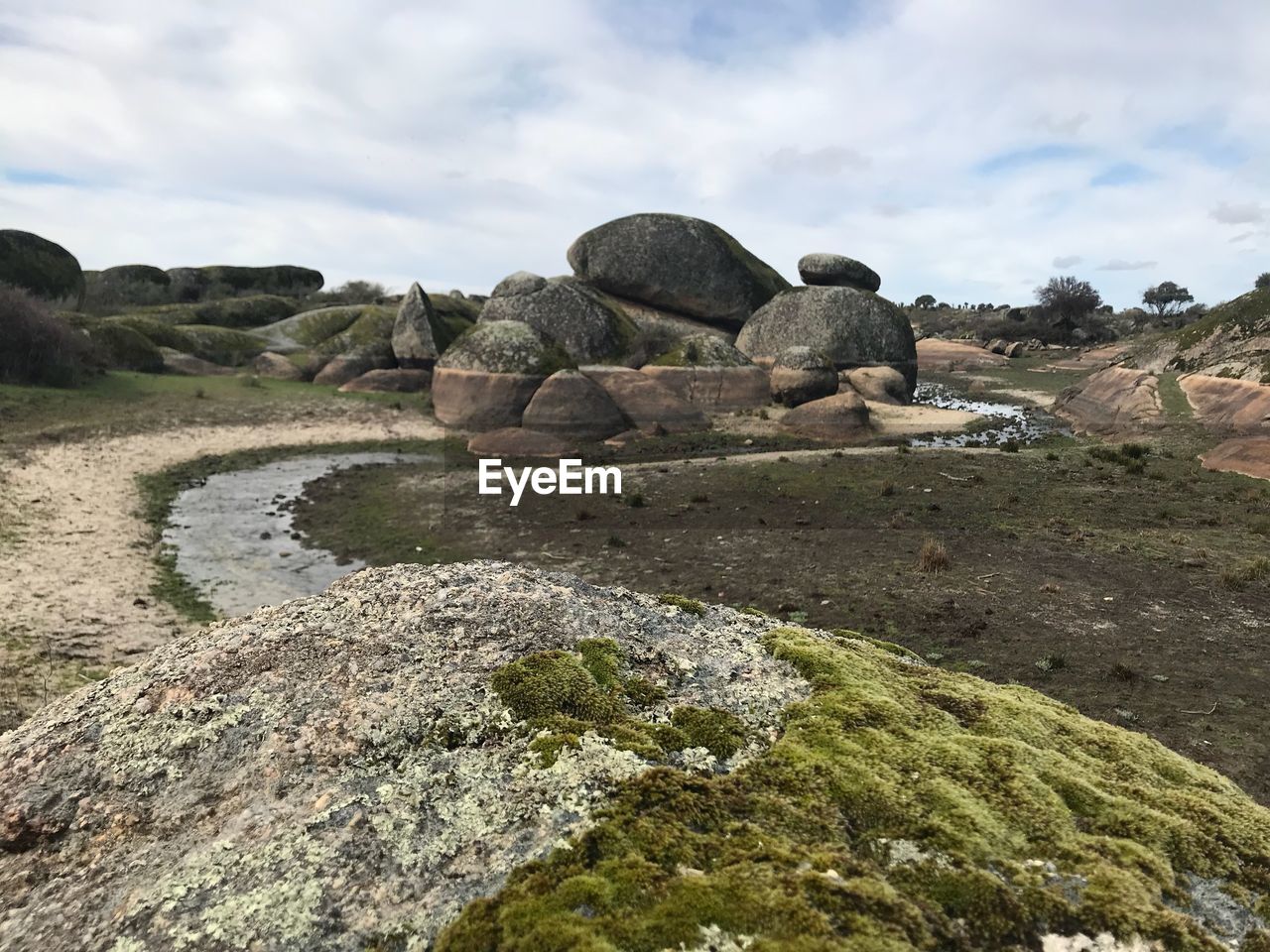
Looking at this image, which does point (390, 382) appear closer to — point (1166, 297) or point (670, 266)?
point (670, 266)

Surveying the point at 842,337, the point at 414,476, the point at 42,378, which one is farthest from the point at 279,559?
the point at 842,337

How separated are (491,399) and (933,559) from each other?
22163 millimetres

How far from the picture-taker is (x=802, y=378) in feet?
116

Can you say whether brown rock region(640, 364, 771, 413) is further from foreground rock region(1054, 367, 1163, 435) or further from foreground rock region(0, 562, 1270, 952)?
foreground rock region(0, 562, 1270, 952)

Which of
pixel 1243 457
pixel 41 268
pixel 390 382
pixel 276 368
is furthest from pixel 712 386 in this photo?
pixel 41 268

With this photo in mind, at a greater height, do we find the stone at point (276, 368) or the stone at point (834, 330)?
the stone at point (834, 330)

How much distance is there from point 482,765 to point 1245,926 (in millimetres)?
3631

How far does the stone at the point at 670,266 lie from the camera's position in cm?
4750

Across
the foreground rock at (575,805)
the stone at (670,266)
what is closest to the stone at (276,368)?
the stone at (670,266)

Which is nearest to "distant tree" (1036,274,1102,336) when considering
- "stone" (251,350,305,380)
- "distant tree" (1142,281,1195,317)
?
"distant tree" (1142,281,1195,317)

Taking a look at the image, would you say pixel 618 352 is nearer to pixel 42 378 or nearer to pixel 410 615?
pixel 42 378

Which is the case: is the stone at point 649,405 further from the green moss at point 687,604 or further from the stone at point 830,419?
the green moss at point 687,604

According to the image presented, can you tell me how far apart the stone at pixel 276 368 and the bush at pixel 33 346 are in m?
11.2

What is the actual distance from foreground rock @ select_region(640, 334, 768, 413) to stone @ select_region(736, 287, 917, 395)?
8.38 m
